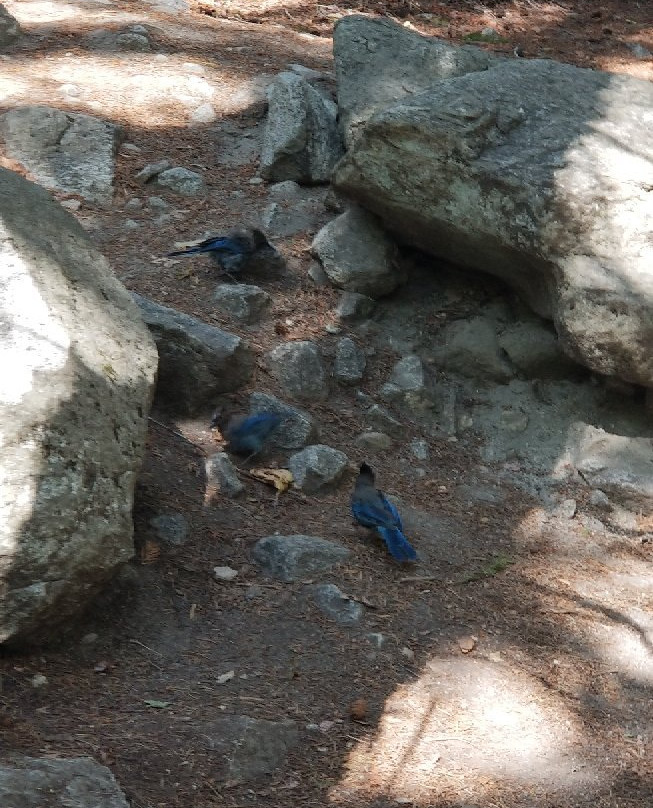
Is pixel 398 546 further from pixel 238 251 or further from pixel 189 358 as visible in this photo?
pixel 238 251

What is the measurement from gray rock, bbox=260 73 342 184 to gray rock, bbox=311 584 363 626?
136 inches

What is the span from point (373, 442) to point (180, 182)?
2472 millimetres

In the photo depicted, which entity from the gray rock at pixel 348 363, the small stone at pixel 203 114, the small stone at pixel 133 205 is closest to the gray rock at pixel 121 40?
the small stone at pixel 203 114

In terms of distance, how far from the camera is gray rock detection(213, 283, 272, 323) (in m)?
5.96

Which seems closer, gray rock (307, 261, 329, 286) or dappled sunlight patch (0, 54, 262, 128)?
gray rock (307, 261, 329, 286)

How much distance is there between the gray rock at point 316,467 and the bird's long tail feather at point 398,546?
0.54 m

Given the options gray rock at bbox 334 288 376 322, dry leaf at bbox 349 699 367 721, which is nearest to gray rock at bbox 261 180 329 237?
gray rock at bbox 334 288 376 322

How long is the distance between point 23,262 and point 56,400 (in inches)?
25.8

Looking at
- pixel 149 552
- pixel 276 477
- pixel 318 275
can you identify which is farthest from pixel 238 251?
pixel 149 552

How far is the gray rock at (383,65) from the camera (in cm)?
679

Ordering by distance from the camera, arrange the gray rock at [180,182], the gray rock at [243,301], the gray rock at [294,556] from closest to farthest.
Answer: the gray rock at [294,556]
the gray rock at [243,301]
the gray rock at [180,182]

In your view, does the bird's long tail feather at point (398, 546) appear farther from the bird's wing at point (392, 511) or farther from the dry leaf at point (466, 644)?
the dry leaf at point (466, 644)

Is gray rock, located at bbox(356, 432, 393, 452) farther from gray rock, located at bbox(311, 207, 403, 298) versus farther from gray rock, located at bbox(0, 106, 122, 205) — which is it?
gray rock, located at bbox(0, 106, 122, 205)

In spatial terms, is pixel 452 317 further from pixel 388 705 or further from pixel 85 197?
pixel 388 705
